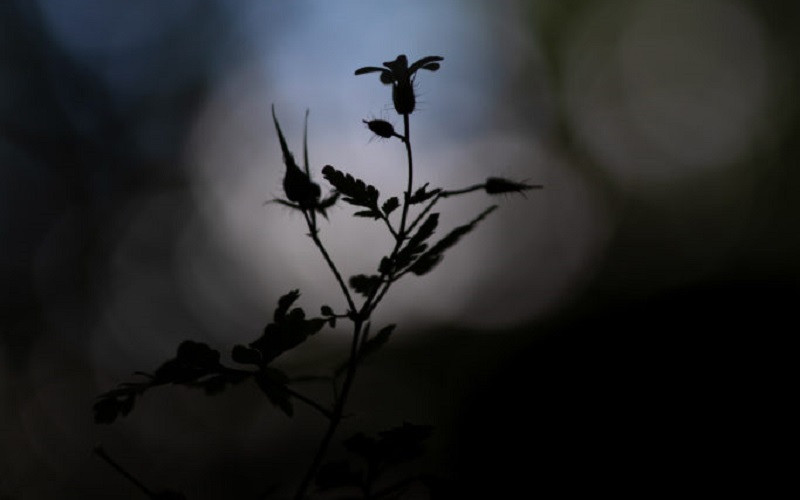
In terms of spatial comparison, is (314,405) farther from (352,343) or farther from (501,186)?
(501,186)

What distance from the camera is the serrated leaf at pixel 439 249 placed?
1741 mm

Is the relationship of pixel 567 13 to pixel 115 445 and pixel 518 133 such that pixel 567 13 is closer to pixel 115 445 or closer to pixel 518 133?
pixel 518 133

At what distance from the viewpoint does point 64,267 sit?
14.5 meters

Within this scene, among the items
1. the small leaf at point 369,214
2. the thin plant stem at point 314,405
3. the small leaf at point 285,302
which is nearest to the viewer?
the thin plant stem at point 314,405

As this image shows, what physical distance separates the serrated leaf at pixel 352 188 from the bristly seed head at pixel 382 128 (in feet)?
0.51

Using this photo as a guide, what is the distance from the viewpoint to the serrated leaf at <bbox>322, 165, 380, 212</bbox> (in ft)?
6.05

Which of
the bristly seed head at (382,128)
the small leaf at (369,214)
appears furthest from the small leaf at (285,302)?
the bristly seed head at (382,128)

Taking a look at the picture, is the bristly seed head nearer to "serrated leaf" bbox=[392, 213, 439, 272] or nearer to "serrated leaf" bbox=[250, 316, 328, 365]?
"serrated leaf" bbox=[392, 213, 439, 272]

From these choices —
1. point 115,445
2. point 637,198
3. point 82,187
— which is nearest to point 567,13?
point 637,198

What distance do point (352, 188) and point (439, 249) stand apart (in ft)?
0.93

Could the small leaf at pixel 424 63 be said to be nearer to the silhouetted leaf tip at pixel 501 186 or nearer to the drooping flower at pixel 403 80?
the drooping flower at pixel 403 80

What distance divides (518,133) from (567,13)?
10.9 ft

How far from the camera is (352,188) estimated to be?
1868 millimetres

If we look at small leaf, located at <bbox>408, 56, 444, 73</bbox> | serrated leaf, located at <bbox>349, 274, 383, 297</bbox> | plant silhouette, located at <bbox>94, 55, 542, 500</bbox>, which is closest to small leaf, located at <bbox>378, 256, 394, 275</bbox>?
plant silhouette, located at <bbox>94, 55, 542, 500</bbox>
